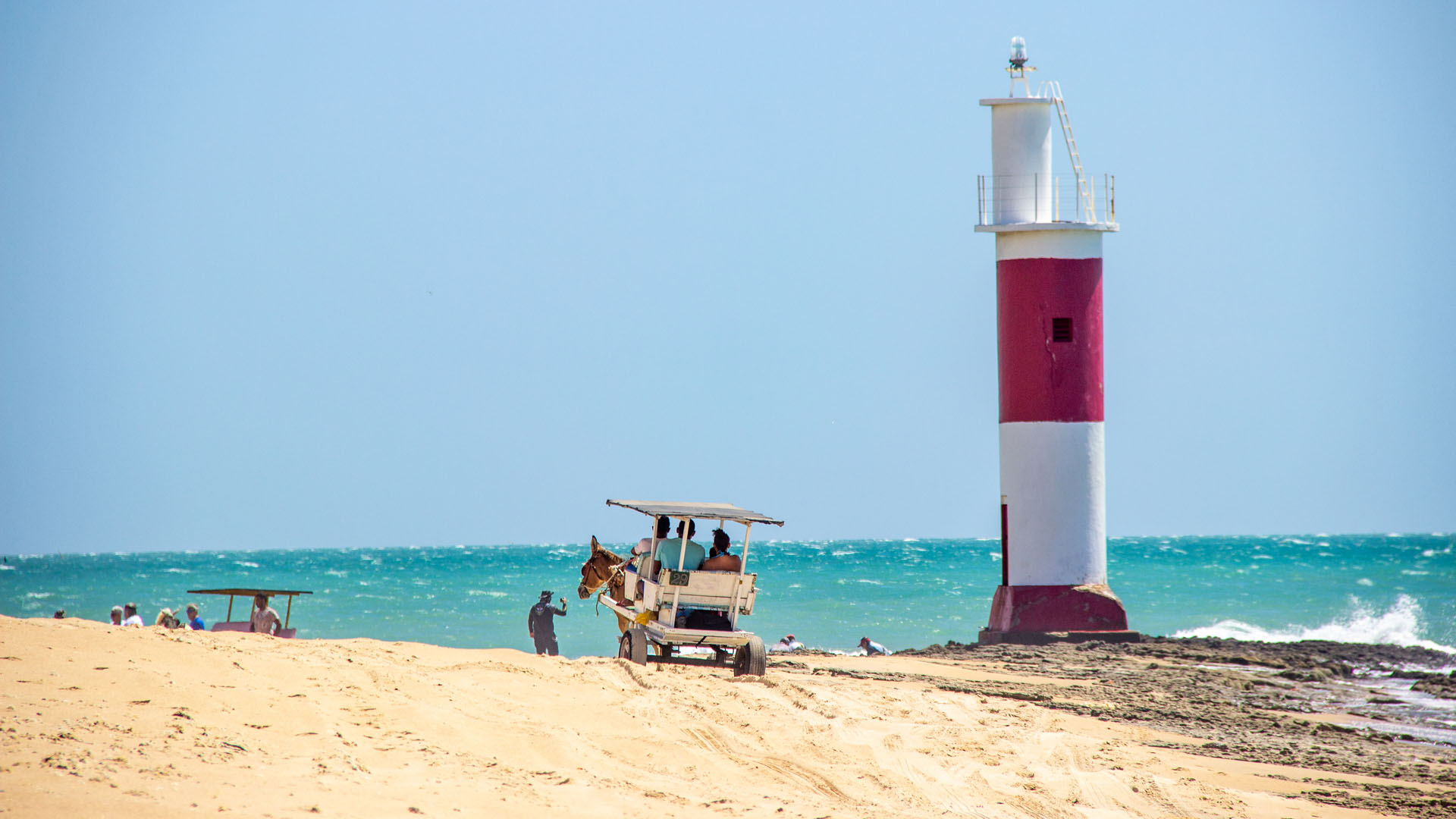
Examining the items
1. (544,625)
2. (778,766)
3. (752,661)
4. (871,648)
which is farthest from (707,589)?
(871,648)

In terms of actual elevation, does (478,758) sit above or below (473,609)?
above

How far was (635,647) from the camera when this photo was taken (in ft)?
46.9

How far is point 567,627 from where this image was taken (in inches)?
1316

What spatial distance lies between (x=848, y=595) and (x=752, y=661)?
3377cm

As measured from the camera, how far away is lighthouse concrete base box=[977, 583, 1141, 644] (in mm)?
19750

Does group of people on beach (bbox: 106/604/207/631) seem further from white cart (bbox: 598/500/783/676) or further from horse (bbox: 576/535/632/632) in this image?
white cart (bbox: 598/500/783/676)

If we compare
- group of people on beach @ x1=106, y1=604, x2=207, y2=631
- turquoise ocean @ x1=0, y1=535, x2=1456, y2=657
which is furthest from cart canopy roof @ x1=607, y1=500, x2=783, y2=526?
turquoise ocean @ x1=0, y1=535, x2=1456, y2=657

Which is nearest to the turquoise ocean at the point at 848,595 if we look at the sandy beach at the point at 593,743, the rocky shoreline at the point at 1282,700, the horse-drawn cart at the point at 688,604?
the rocky shoreline at the point at 1282,700

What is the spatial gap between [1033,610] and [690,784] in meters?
12.3

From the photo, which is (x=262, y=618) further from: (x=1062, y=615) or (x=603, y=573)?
(x=1062, y=615)

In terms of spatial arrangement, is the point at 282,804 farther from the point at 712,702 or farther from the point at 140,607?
the point at 140,607

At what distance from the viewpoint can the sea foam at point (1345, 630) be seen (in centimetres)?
3102

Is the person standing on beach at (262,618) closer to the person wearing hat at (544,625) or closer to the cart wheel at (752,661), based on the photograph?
the person wearing hat at (544,625)

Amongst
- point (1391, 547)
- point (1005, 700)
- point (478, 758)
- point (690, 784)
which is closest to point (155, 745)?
point (478, 758)
